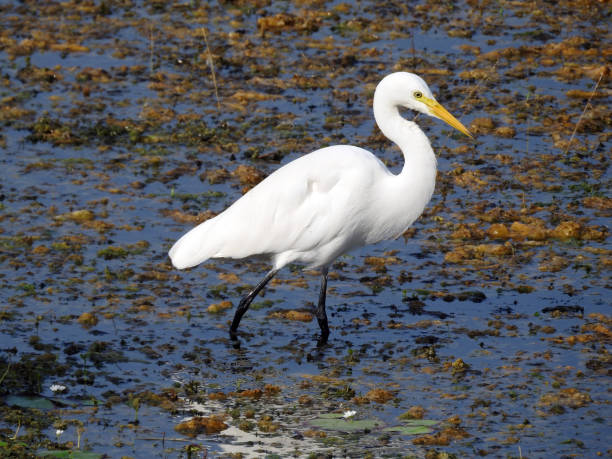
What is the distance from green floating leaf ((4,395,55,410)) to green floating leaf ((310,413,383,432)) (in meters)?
1.60

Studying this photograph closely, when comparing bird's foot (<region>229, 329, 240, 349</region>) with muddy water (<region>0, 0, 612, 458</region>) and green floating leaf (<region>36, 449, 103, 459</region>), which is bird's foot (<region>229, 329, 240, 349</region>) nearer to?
muddy water (<region>0, 0, 612, 458</region>)

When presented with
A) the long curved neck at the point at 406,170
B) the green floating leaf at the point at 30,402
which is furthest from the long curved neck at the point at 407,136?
the green floating leaf at the point at 30,402

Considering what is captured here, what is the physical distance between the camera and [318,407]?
695 centimetres

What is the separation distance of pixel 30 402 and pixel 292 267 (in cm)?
310

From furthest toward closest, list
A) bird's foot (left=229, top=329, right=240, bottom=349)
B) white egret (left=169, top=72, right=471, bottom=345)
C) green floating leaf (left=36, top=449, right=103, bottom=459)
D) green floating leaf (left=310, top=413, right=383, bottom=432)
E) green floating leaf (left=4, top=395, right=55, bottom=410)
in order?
bird's foot (left=229, top=329, right=240, bottom=349)
white egret (left=169, top=72, right=471, bottom=345)
green floating leaf (left=4, top=395, right=55, bottom=410)
green floating leaf (left=310, top=413, right=383, bottom=432)
green floating leaf (left=36, top=449, right=103, bottom=459)

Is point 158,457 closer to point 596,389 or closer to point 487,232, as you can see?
point 596,389

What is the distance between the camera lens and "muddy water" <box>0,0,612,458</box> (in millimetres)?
6742

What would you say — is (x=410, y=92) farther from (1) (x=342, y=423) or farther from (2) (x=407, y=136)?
(1) (x=342, y=423)

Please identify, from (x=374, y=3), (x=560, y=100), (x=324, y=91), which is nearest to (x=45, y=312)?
(x=324, y=91)

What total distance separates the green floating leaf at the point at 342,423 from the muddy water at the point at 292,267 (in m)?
0.01

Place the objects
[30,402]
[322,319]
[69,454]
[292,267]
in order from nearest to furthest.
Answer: [69,454] < [30,402] < [322,319] < [292,267]

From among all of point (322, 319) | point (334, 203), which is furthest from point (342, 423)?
point (334, 203)

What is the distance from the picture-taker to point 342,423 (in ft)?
21.8

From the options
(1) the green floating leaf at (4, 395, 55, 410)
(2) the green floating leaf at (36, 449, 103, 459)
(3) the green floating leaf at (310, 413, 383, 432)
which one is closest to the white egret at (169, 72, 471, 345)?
(3) the green floating leaf at (310, 413, 383, 432)
